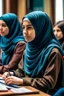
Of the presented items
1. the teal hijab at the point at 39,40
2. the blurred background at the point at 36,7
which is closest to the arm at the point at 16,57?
the teal hijab at the point at 39,40

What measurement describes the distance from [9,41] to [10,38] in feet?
0.12

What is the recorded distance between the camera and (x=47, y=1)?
18.2 ft

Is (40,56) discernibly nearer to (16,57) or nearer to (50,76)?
(50,76)

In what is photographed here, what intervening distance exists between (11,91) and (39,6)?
413cm

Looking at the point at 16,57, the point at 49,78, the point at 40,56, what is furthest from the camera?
the point at 16,57

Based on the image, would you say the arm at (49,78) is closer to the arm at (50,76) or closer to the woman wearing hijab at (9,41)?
the arm at (50,76)

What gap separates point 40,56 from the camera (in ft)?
6.77

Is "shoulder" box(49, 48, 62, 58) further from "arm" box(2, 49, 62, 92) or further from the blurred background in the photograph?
the blurred background

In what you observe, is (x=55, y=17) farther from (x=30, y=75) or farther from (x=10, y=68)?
(x=30, y=75)

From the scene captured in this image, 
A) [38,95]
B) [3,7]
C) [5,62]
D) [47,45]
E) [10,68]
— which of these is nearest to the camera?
[38,95]

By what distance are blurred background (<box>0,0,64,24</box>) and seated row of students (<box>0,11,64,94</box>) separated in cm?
339

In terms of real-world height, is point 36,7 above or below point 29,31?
above

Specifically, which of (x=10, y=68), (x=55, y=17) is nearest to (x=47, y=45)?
(x=10, y=68)

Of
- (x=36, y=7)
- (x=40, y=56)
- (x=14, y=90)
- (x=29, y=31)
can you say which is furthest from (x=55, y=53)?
(x=36, y=7)
